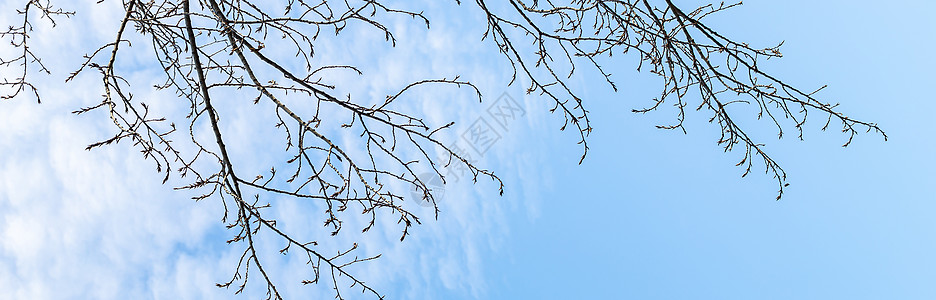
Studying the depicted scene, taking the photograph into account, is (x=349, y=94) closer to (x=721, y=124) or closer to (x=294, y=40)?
(x=294, y=40)

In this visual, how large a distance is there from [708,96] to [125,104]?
300 cm

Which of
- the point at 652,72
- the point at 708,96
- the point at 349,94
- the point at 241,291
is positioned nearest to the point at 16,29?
the point at 241,291

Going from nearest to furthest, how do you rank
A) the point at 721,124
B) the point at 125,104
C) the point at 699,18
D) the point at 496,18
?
1. the point at 125,104
2. the point at 699,18
3. the point at 496,18
4. the point at 721,124

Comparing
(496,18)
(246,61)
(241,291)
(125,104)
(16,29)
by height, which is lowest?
(241,291)

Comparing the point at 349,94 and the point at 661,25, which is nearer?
the point at 349,94

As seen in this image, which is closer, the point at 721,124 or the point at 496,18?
the point at 496,18

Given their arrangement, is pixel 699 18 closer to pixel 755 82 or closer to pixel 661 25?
pixel 661 25

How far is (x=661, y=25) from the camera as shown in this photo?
10.6ft

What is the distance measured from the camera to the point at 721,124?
369 centimetres

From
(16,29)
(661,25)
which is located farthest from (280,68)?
(16,29)

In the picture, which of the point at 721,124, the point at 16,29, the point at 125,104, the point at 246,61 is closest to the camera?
the point at 125,104

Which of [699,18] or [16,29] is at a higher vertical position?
[16,29]

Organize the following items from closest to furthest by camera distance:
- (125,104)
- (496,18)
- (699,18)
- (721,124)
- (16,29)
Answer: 1. (125,104)
2. (699,18)
3. (496,18)
4. (721,124)
5. (16,29)

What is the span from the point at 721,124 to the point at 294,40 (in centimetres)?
250
